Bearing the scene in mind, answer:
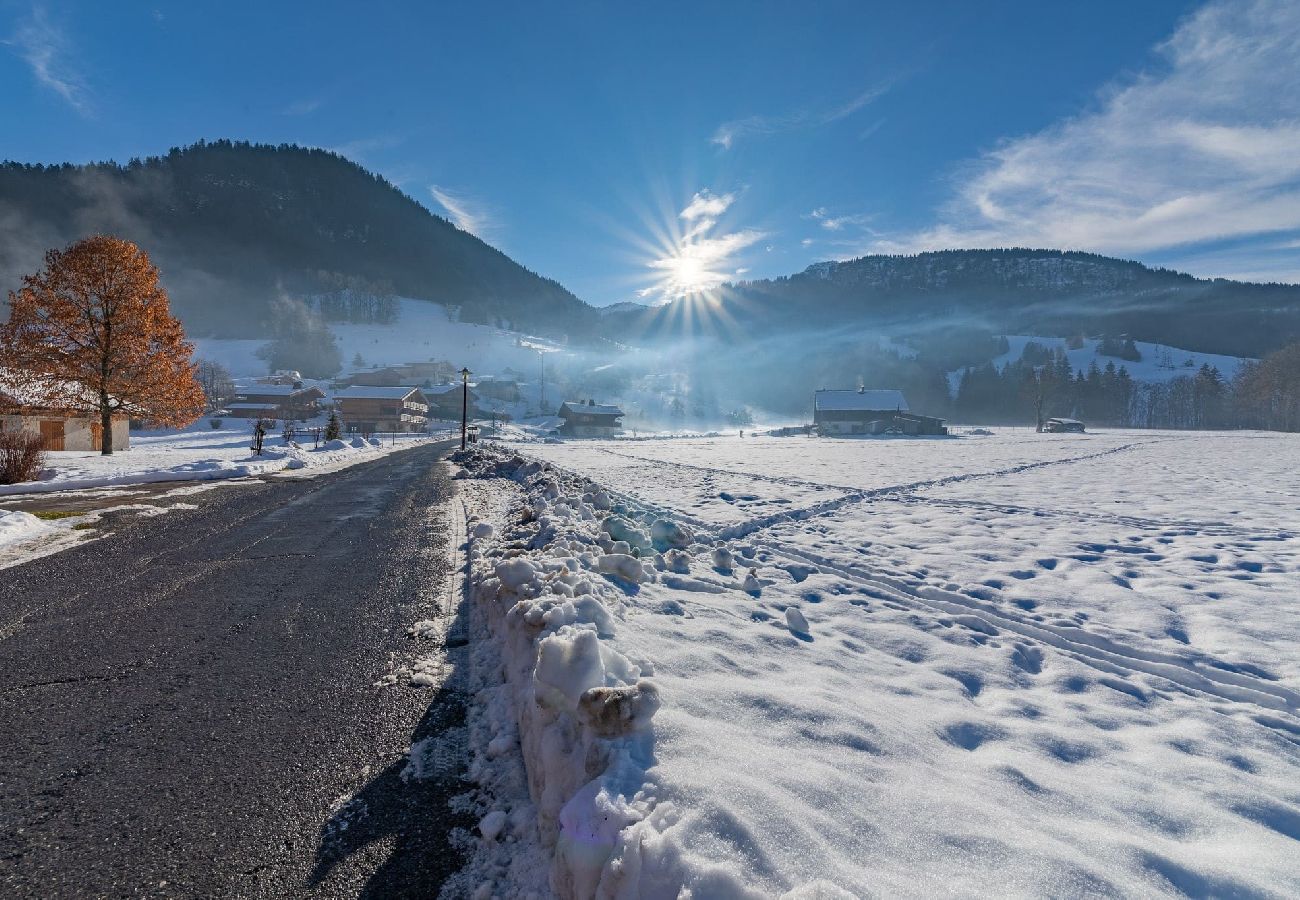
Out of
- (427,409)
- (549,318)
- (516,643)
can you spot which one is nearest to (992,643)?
(516,643)

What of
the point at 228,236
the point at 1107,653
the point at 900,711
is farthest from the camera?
the point at 228,236

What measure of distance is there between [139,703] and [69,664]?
3.69ft

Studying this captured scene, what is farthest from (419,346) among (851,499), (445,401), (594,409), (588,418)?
(851,499)

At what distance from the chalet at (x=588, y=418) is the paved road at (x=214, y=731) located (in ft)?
230

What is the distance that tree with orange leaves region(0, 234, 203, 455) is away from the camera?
22.8 metres

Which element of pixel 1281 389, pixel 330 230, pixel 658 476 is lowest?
pixel 658 476

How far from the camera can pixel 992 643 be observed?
4.72 meters

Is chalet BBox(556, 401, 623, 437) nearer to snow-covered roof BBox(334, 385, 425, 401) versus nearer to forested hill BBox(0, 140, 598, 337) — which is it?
snow-covered roof BBox(334, 385, 425, 401)

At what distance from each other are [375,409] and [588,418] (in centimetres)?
2862

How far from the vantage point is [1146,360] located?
145 metres

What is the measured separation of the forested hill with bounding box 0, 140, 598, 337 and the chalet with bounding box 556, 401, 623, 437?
334 feet

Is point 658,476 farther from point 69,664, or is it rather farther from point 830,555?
point 69,664

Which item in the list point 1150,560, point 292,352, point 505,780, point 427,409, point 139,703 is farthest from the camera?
point 292,352

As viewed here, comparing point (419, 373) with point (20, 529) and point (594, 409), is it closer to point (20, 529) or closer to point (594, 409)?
point (594, 409)
